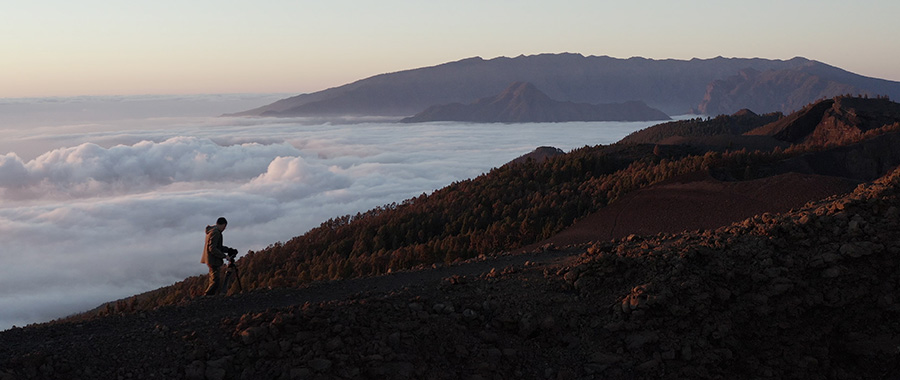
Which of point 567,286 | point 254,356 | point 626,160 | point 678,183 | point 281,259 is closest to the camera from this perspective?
point 254,356

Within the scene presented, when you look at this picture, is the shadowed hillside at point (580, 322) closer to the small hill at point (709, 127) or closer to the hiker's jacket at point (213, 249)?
the hiker's jacket at point (213, 249)

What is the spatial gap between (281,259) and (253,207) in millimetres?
71936

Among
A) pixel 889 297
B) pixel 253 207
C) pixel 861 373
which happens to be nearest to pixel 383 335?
pixel 861 373

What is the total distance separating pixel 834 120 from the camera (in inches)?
1861

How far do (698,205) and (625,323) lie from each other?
1552 cm

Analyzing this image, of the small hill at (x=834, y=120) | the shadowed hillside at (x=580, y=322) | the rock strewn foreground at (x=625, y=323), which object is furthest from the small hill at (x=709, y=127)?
the rock strewn foreground at (x=625, y=323)

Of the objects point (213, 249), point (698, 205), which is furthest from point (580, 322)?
point (698, 205)

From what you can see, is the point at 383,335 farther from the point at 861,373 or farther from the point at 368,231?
the point at 368,231

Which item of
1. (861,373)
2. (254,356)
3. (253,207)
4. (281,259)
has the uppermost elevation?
(254,356)

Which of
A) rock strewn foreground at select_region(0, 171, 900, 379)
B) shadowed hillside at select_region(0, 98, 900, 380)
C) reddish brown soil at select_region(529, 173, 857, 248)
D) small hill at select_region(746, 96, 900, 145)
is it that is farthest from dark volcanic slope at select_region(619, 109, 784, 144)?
rock strewn foreground at select_region(0, 171, 900, 379)

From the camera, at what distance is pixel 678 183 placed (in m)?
25.3

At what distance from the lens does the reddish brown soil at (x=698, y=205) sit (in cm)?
2120

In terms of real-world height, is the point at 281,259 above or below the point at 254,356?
below

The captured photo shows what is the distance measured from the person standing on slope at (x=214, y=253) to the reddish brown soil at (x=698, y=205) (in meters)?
11.9
